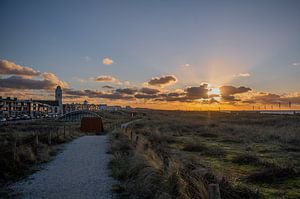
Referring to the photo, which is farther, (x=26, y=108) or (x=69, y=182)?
(x=26, y=108)

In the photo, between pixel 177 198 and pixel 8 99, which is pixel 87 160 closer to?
pixel 177 198

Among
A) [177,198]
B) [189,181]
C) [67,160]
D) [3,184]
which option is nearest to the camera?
[177,198]

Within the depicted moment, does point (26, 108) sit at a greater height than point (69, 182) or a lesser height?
greater

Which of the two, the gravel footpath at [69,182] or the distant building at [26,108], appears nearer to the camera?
the gravel footpath at [69,182]

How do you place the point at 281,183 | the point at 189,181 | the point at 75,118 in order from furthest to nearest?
the point at 75,118 < the point at 281,183 < the point at 189,181

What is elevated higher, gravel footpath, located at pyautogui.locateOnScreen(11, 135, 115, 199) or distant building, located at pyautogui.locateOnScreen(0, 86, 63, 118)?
distant building, located at pyautogui.locateOnScreen(0, 86, 63, 118)

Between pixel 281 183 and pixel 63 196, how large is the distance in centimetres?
829

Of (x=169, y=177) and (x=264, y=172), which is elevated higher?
(x=169, y=177)

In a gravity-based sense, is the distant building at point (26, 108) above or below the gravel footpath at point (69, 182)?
above

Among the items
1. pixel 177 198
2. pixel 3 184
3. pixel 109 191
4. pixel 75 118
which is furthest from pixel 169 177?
pixel 75 118

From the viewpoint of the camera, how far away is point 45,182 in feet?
33.0

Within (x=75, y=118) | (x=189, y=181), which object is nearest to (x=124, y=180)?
(x=189, y=181)

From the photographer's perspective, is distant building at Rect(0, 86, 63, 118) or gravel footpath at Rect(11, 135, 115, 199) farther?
distant building at Rect(0, 86, 63, 118)

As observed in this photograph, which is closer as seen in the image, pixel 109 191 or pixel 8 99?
pixel 109 191
